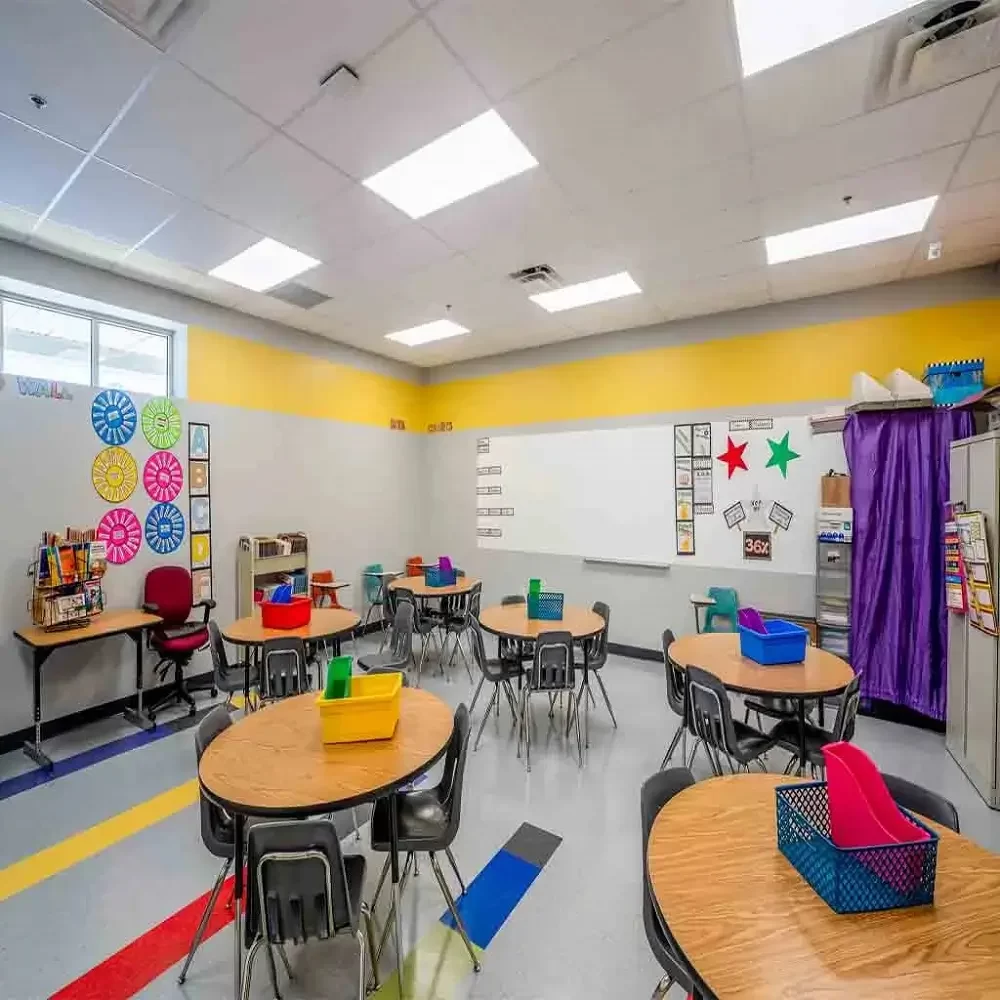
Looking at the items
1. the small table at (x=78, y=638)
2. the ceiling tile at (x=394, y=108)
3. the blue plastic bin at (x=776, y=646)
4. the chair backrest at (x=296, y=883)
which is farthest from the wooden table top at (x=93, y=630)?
the blue plastic bin at (x=776, y=646)

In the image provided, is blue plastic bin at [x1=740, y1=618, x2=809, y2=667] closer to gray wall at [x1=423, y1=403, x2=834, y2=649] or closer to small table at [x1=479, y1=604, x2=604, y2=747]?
small table at [x1=479, y1=604, x2=604, y2=747]

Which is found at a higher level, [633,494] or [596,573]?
[633,494]

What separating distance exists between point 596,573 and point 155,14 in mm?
5288

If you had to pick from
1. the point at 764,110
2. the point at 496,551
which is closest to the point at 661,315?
the point at 764,110

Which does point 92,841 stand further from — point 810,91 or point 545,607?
point 810,91

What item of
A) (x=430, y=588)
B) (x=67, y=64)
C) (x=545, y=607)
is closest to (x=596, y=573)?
(x=430, y=588)

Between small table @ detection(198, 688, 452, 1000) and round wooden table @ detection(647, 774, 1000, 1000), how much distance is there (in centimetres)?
87

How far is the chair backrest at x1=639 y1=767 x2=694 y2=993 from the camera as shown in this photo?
1201 millimetres

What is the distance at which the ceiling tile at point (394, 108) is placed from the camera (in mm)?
2070

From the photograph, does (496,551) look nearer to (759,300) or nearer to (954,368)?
(759,300)

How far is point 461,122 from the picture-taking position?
2441 millimetres

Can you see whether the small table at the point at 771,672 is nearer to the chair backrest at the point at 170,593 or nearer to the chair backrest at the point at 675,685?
the chair backrest at the point at 675,685

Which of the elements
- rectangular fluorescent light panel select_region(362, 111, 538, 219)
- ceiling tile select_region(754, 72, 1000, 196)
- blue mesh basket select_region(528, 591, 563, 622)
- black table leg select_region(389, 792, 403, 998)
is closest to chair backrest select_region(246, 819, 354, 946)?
black table leg select_region(389, 792, 403, 998)

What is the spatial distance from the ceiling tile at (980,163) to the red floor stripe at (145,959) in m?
5.09
